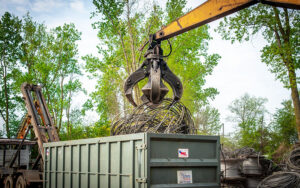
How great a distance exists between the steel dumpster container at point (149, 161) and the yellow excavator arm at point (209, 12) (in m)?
2.71

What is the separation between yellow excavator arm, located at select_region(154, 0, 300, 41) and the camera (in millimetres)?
6143

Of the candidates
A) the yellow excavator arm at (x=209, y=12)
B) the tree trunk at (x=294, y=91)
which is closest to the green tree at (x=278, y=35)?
the tree trunk at (x=294, y=91)

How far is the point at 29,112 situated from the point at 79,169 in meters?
7.02

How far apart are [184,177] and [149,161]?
0.79 m

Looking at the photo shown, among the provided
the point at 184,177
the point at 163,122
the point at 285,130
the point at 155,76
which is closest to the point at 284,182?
the point at 163,122

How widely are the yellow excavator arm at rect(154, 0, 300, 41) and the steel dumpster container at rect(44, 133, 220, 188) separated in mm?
2706

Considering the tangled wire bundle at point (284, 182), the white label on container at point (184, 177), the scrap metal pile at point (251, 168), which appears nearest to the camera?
the white label on container at point (184, 177)

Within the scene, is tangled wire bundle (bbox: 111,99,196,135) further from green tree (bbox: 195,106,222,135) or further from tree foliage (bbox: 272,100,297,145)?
green tree (bbox: 195,106,222,135)

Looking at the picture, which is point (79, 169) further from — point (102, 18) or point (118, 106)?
point (118, 106)

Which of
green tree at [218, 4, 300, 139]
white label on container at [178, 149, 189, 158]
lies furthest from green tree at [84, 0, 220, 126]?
white label on container at [178, 149, 189, 158]

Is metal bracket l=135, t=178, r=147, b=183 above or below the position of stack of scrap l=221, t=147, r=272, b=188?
above

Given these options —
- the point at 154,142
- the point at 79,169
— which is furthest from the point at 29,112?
the point at 154,142

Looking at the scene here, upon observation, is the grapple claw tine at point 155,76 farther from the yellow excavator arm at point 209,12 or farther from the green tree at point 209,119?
the green tree at point 209,119

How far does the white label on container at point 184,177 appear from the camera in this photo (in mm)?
5500
